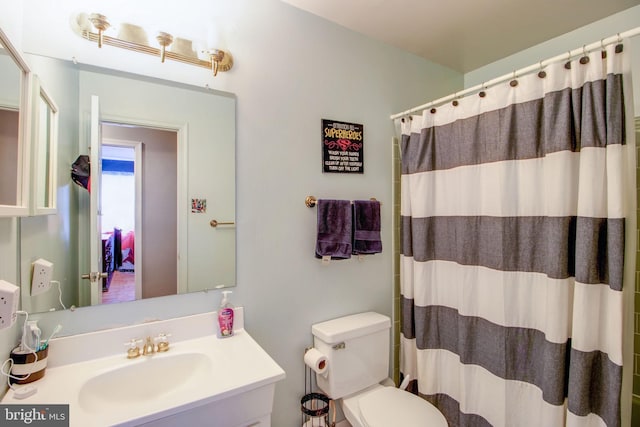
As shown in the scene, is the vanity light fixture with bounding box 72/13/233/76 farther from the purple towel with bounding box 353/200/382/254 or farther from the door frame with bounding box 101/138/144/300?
the purple towel with bounding box 353/200/382/254

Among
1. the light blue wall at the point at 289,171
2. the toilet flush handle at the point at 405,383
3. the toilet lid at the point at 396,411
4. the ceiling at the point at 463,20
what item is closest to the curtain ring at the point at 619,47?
the ceiling at the point at 463,20

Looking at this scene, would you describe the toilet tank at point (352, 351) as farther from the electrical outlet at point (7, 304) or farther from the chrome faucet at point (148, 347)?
the electrical outlet at point (7, 304)

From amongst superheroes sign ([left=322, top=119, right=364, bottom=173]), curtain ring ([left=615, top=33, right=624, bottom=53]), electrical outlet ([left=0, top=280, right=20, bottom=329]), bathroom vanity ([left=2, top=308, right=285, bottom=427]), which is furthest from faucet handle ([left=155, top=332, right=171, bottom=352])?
curtain ring ([left=615, top=33, right=624, bottom=53])

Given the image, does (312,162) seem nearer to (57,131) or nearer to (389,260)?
(389,260)

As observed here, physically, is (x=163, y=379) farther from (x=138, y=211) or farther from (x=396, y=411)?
(x=396, y=411)

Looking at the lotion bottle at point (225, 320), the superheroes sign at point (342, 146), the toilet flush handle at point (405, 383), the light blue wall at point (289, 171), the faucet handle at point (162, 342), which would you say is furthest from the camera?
the toilet flush handle at point (405, 383)

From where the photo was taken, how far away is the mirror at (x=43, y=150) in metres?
0.89

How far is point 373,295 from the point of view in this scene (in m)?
1.86

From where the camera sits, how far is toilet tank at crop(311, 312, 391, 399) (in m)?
1.51

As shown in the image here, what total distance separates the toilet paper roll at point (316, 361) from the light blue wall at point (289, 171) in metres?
0.09

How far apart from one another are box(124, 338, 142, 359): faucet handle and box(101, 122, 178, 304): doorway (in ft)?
0.53
